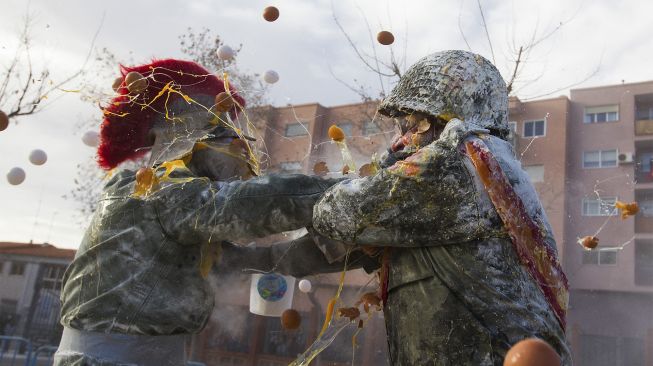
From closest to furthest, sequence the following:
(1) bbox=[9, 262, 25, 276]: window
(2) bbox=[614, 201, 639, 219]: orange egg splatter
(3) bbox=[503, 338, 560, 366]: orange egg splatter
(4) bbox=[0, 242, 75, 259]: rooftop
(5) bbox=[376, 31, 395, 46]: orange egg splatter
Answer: (3) bbox=[503, 338, 560, 366]: orange egg splatter, (2) bbox=[614, 201, 639, 219]: orange egg splatter, (5) bbox=[376, 31, 395, 46]: orange egg splatter, (4) bbox=[0, 242, 75, 259]: rooftop, (1) bbox=[9, 262, 25, 276]: window

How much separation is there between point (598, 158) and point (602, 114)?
5.59 feet

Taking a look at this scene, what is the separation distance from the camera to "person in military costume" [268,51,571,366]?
185 centimetres

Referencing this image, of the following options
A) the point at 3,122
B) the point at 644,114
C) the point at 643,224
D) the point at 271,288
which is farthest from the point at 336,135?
the point at 644,114

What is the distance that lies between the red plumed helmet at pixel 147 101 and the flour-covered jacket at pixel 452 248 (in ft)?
4.69

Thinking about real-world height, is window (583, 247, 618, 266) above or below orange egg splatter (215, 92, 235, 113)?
above

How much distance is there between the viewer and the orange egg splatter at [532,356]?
1308mm

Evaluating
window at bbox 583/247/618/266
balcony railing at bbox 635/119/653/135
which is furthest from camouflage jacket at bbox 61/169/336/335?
balcony railing at bbox 635/119/653/135

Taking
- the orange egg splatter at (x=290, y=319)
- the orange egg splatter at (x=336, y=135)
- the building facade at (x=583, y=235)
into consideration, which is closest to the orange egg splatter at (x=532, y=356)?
Result: the orange egg splatter at (x=336, y=135)

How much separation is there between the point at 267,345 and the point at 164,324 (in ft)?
54.9

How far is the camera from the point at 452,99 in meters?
2.12

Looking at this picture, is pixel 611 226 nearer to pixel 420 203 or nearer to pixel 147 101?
pixel 147 101

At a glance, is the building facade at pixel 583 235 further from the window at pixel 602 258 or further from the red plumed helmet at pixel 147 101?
the red plumed helmet at pixel 147 101

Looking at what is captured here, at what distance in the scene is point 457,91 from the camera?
2121 mm

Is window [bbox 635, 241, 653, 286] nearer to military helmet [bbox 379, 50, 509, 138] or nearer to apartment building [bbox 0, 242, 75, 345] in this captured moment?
apartment building [bbox 0, 242, 75, 345]
